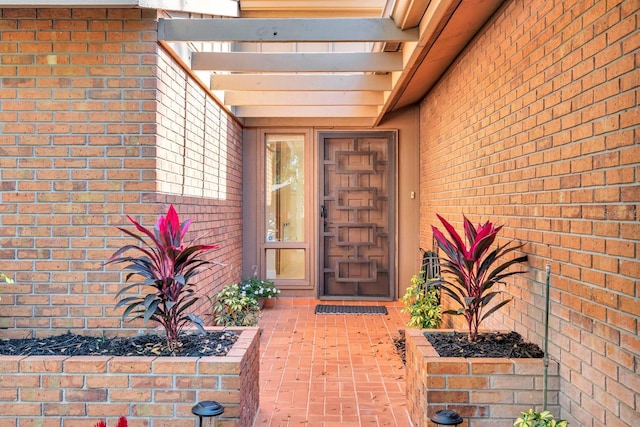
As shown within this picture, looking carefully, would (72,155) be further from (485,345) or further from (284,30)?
(485,345)

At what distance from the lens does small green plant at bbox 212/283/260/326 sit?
4.43m

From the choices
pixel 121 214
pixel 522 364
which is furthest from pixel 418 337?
pixel 121 214

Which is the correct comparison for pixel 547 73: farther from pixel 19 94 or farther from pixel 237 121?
pixel 237 121

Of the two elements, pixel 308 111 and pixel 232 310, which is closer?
pixel 232 310

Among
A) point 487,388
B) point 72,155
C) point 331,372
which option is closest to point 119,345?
point 72,155

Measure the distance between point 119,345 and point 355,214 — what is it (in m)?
4.28

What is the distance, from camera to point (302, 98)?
519cm

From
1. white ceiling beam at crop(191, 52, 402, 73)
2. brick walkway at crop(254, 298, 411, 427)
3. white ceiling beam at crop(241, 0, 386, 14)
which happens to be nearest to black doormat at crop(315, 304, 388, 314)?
brick walkway at crop(254, 298, 411, 427)

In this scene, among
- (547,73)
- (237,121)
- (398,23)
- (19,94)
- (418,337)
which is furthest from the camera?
(237,121)

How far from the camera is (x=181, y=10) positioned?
334 cm

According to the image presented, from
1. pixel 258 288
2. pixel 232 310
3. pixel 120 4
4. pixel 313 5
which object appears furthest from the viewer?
pixel 258 288

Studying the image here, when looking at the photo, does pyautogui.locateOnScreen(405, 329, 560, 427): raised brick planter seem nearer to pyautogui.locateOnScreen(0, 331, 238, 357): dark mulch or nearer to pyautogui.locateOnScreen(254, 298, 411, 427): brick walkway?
pyautogui.locateOnScreen(254, 298, 411, 427): brick walkway

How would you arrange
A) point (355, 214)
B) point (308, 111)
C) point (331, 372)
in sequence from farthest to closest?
1. point (355, 214)
2. point (308, 111)
3. point (331, 372)

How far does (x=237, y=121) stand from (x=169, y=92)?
2.75 meters
